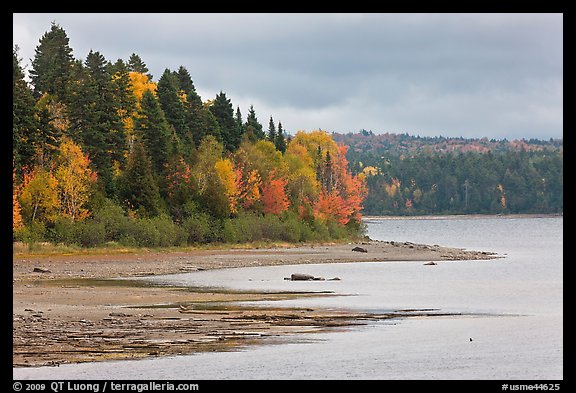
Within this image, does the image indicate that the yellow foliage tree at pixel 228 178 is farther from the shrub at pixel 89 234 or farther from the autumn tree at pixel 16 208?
the autumn tree at pixel 16 208

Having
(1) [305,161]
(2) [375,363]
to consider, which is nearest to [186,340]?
(2) [375,363]

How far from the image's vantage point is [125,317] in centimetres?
3303

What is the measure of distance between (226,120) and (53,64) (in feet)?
83.7

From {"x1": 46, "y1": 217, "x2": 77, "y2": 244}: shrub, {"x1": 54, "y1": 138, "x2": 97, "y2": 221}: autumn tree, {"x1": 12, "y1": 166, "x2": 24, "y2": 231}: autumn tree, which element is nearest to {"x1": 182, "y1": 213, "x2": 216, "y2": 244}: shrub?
{"x1": 54, "y1": 138, "x2": 97, "y2": 221}: autumn tree

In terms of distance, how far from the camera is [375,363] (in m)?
25.8

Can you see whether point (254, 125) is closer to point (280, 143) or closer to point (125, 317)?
point (280, 143)

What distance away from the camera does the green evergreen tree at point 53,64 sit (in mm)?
88225

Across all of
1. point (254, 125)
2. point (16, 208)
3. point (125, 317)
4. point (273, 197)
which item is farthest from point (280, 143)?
point (125, 317)

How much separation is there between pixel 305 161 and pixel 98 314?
92.7 m

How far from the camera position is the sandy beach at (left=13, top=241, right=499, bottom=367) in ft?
85.7

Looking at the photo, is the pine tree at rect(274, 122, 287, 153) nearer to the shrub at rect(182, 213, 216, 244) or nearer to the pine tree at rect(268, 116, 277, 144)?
the pine tree at rect(268, 116, 277, 144)

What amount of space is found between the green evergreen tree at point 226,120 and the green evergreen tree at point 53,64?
1902 cm

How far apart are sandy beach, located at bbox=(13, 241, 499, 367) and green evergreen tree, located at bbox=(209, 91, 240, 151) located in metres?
51.7

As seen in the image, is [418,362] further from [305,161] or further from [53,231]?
[305,161]
